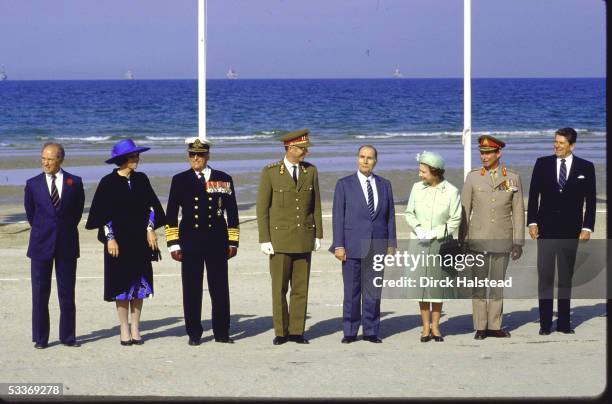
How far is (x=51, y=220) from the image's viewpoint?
9.85 meters

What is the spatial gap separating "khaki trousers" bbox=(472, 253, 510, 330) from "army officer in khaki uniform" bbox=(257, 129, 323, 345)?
149 cm

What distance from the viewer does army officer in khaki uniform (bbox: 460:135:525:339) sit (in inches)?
400

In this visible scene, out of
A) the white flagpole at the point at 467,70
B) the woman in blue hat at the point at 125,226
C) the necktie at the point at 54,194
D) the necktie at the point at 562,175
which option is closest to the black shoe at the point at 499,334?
the necktie at the point at 562,175

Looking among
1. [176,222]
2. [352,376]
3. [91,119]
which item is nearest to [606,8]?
[352,376]

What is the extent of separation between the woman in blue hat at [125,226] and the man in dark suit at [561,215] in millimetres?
3458

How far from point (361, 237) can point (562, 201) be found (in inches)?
74.9

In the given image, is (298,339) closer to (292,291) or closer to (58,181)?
(292,291)

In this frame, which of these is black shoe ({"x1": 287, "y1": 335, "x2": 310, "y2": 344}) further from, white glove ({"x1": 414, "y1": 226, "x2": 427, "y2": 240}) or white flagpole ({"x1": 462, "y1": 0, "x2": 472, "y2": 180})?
white flagpole ({"x1": 462, "y1": 0, "x2": 472, "y2": 180})

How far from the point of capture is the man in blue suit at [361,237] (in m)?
10.1

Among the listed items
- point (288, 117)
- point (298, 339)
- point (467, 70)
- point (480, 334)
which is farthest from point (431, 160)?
point (288, 117)

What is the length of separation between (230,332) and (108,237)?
60.2 inches

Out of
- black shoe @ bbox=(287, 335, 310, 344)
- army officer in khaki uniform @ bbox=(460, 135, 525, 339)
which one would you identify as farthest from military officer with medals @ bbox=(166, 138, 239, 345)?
army officer in khaki uniform @ bbox=(460, 135, 525, 339)

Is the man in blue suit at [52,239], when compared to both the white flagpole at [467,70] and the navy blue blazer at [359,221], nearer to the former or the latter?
the navy blue blazer at [359,221]

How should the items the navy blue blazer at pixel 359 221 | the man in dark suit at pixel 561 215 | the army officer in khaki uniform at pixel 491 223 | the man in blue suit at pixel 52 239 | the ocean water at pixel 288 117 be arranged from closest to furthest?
1. the man in blue suit at pixel 52 239
2. the navy blue blazer at pixel 359 221
3. the army officer in khaki uniform at pixel 491 223
4. the man in dark suit at pixel 561 215
5. the ocean water at pixel 288 117
